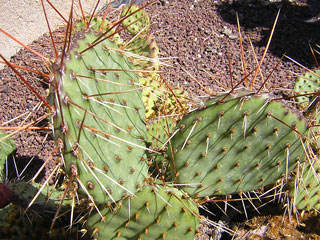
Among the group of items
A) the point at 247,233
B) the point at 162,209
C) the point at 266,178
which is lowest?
the point at 247,233

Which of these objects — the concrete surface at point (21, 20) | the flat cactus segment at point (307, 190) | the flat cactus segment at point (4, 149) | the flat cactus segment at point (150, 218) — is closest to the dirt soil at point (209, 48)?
the concrete surface at point (21, 20)

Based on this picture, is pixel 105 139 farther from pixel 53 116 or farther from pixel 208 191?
pixel 208 191

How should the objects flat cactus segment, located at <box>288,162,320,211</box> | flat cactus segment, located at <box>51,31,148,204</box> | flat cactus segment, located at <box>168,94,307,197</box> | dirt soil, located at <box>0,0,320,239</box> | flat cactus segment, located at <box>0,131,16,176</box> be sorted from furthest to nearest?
1. dirt soil, located at <box>0,0,320,239</box>
2. flat cactus segment, located at <box>0,131,16,176</box>
3. flat cactus segment, located at <box>288,162,320,211</box>
4. flat cactus segment, located at <box>168,94,307,197</box>
5. flat cactus segment, located at <box>51,31,148,204</box>

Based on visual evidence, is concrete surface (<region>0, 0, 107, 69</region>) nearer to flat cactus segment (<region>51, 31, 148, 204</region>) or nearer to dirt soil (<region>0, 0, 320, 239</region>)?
dirt soil (<region>0, 0, 320, 239</region>)

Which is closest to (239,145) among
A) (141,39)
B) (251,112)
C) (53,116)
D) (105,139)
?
(251,112)

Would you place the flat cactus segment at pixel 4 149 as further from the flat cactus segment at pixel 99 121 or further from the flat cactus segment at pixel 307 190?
the flat cactus segment at pixel 307 190

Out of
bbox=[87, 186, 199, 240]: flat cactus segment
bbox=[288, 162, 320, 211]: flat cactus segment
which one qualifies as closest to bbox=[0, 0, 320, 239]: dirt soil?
bbox=[288, 162, 320, 211]: flat cactus segment

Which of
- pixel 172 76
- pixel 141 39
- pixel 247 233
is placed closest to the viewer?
pixel 247 233
